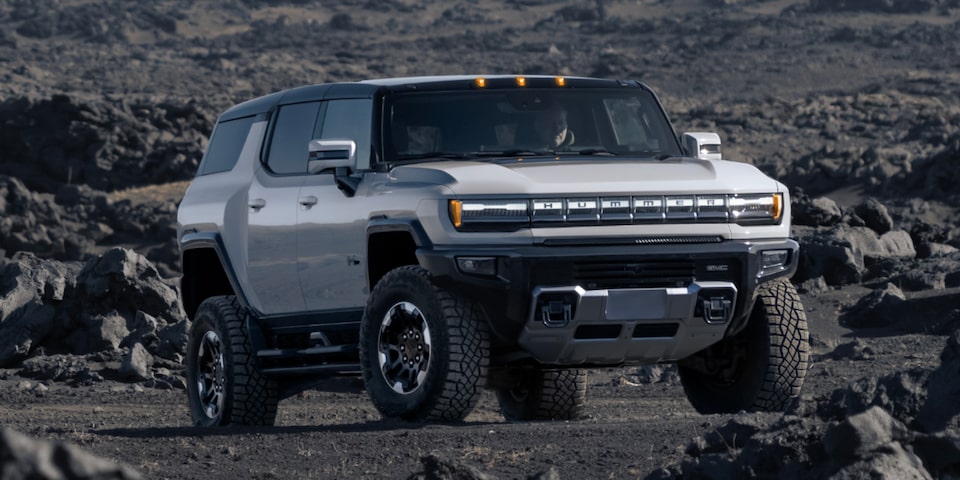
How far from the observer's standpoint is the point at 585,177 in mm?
8688

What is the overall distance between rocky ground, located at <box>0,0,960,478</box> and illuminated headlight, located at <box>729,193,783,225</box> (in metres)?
0.94

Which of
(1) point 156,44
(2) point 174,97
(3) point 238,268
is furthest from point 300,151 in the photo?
(1) point 156,44

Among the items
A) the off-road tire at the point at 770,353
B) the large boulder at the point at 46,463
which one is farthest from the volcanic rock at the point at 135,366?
the large boulder at the point at 46,463

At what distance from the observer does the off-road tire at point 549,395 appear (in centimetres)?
1091

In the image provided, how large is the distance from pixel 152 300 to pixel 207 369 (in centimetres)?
782

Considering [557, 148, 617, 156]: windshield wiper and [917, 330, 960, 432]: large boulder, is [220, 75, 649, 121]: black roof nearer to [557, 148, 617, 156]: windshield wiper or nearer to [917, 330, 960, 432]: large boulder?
[557, 148, 617, 156]: windshield wiper

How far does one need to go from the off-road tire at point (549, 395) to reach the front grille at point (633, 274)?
2.19 metres

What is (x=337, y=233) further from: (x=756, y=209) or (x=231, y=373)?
(x=756, y=209)

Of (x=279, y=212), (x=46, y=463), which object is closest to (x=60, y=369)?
(x=279, y=212)

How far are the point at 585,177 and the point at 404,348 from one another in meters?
1.21

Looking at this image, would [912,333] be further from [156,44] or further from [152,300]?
[156,44]

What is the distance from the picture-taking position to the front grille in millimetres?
8531

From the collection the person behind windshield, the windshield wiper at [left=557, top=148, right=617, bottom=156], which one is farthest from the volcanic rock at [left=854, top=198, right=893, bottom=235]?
the windshield wiper at [left=557, top=148, right=617, bottom=156]

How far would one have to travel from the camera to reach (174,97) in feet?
173
